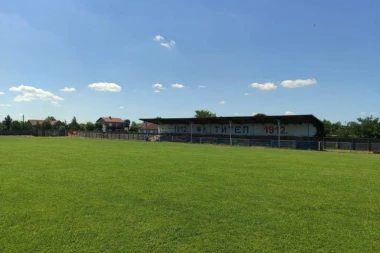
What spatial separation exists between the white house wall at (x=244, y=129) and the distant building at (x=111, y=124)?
231 feet

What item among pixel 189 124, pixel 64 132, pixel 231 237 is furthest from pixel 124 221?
pixel 64 132

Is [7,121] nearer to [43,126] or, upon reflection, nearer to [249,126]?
[43,126]

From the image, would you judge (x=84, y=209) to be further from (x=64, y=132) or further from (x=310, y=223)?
(x=64, y=132)

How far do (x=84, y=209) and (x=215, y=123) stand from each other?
1849 inches

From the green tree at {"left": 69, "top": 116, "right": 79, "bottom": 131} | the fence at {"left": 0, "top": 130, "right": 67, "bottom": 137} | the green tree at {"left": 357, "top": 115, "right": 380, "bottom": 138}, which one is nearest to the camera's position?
the green tree at {"left": 357, "top": 115, "right": 380, "bottom": 138}

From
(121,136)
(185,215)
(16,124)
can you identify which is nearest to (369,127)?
(121,136)

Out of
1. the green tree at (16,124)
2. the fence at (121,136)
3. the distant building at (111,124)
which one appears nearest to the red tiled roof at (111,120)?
the distant building at (111,124)

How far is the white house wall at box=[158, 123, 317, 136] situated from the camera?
4138cm

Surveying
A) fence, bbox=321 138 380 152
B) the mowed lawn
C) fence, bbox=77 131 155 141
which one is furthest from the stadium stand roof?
the mowed lawn

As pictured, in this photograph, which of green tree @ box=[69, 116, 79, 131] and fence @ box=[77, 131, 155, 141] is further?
green tree @ box=[69, 116, 79, 131]

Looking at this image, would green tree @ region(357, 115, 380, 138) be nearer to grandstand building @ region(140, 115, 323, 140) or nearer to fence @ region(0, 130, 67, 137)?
grandstand building @ region(140, 115, 323, 140)

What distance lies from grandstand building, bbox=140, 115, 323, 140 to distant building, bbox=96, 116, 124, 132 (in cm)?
7048

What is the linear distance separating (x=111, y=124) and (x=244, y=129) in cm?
9215

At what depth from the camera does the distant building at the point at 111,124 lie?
12800 cm
